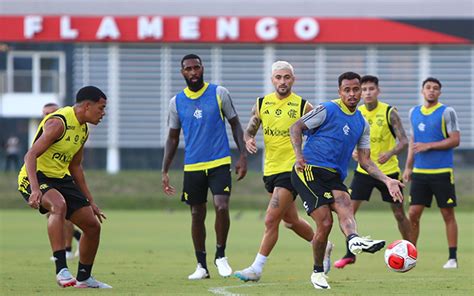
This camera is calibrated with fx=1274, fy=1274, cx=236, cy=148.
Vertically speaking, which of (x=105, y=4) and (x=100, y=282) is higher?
(x=105, y=4)

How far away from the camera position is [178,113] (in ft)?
53.2

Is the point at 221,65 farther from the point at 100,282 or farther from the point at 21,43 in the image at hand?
the point at 100,282

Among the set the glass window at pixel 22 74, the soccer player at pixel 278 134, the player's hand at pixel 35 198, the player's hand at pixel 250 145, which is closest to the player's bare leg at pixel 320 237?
the soccer player at pixel 278 134

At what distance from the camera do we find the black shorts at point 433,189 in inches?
717

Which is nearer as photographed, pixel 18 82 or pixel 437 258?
pixel 437 258

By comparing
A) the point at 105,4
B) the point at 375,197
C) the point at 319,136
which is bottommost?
the point at 375,197

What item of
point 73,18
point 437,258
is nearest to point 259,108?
point 437,258

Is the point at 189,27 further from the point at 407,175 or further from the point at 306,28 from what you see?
the point at 407,175

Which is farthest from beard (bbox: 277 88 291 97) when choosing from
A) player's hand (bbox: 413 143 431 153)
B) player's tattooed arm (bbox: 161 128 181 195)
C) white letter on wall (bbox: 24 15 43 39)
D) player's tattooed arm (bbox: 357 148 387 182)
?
white letter on wall (bbox: 24 15 43 39)

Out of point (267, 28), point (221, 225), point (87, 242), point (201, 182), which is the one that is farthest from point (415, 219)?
point (267, 28)

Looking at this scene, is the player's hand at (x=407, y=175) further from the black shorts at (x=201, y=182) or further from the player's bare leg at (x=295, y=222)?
the black shorts at (x=201, y=182)

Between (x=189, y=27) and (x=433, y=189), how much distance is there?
3531cm

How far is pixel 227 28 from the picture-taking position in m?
52.9

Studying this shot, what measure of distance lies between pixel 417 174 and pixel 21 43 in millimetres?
→ 37947
